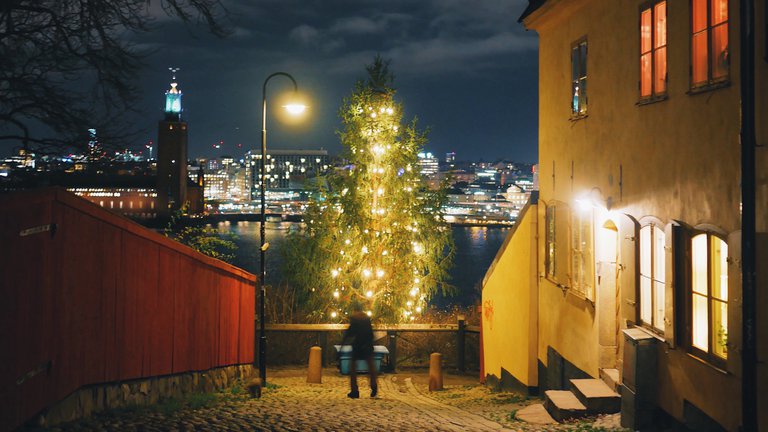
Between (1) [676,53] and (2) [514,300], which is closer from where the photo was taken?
(1) [676,53]

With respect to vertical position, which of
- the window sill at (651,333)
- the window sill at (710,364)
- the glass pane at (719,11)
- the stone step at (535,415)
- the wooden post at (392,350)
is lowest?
the wooden post at (392,350)

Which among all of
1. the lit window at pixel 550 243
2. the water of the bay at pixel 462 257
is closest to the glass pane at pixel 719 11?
the lit window at pixel 550 243

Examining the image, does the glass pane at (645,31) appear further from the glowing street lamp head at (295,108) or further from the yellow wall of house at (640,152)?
the glowing street lamp head at (295,108)

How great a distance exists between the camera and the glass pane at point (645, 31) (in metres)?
8.91

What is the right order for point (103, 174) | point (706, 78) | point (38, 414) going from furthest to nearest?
point (103, 174)
point (706, 78)
point (38, 414)

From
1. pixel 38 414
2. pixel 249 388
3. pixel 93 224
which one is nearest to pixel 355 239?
pixel 249 388

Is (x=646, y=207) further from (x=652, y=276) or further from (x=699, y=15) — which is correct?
(x=699, y=15)

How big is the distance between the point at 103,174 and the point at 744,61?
1000 centimetres

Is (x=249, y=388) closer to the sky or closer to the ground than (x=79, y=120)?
closer to the ground

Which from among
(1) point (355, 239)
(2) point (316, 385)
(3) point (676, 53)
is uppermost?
(3) point (676, 53)

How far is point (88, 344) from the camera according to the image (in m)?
7.53

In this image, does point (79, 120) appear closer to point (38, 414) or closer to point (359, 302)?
point (38, 414)

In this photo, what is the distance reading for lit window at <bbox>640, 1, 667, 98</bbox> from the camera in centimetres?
845

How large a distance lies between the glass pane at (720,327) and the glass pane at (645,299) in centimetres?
185
